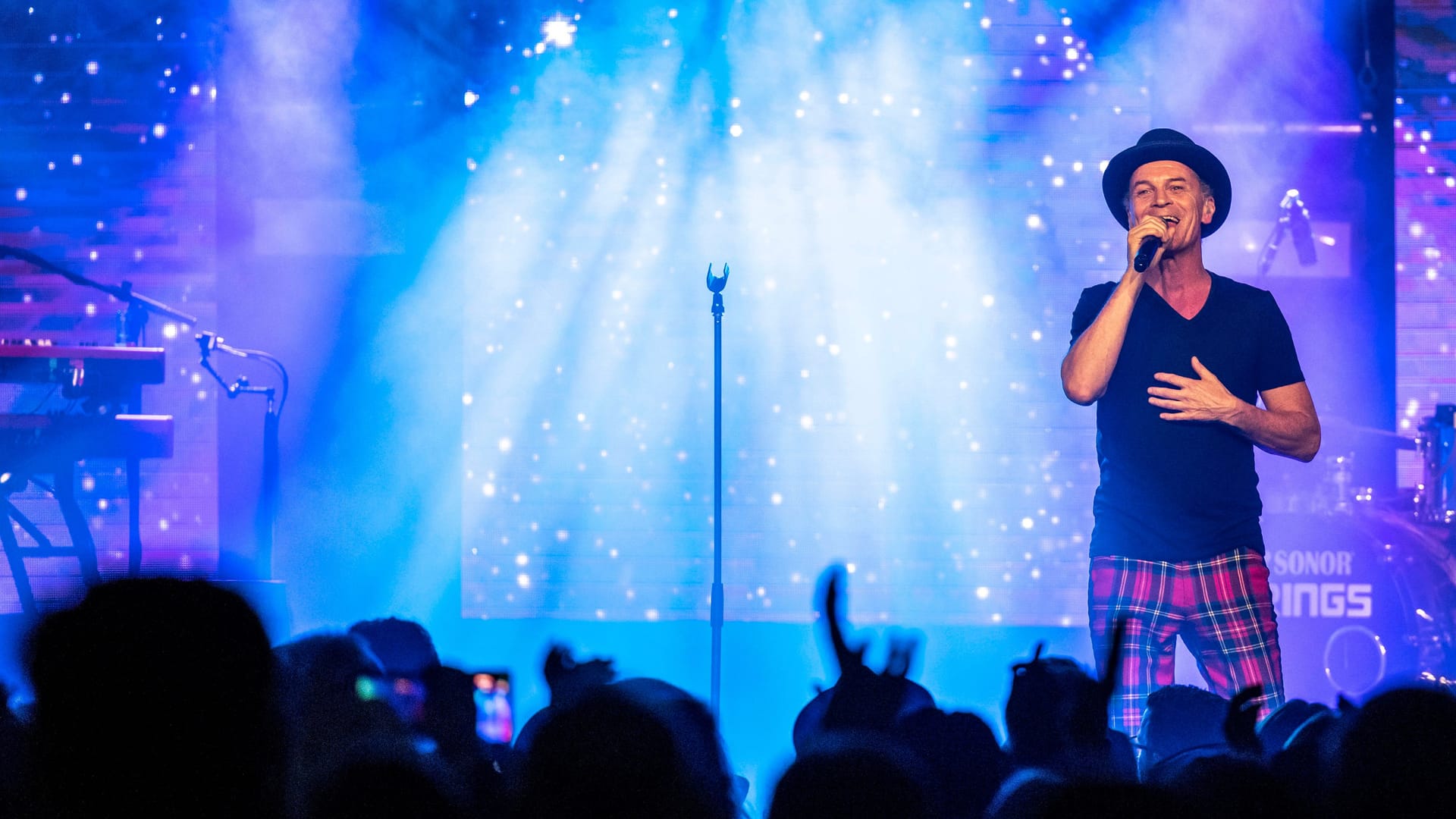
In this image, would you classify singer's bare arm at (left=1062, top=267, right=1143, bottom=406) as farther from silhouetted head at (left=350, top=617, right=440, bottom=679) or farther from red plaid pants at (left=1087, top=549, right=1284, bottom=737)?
silhouetted head at (left=350, top=617, right=440, bottom=679)

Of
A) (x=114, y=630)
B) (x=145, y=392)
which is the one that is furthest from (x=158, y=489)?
(x=114, y=630)

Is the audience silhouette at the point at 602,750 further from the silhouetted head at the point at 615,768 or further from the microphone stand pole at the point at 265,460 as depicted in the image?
the microphone stand pole at the point at 265,460

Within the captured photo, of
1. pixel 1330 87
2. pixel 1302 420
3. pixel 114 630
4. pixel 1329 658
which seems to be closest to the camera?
pixel 114 630

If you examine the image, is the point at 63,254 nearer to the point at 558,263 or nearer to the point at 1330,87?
the point at 558,263

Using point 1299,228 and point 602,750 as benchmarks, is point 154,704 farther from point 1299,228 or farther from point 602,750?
Answer: point 1299,228

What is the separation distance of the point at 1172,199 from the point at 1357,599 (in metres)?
3.63

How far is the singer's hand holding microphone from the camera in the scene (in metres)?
2.79

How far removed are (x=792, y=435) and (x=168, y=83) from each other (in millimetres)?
4009

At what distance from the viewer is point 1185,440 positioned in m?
2.85

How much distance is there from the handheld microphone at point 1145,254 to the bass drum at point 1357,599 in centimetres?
321

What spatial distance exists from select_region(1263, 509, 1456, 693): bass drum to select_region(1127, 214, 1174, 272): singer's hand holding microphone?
320cm

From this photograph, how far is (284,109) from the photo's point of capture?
662cm

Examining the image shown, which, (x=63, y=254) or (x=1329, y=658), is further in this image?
(x=63, y=254)

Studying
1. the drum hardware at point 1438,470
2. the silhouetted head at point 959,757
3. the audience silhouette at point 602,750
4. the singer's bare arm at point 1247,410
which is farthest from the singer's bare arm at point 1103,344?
the drum hardware at point 1438,470
